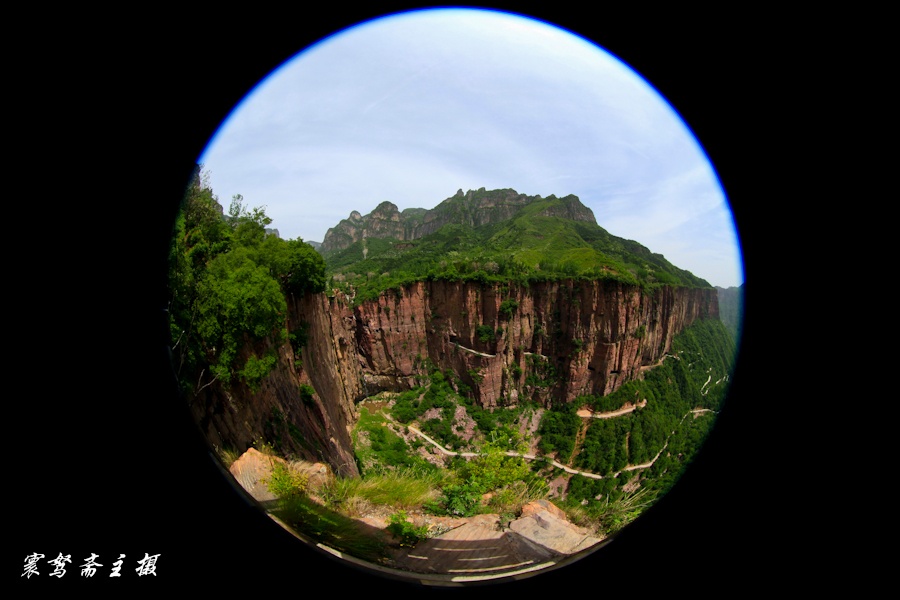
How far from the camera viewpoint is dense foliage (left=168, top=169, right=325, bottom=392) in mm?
4738

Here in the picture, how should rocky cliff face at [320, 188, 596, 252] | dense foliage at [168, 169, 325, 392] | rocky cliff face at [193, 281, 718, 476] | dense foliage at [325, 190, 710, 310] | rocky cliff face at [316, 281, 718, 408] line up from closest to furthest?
dense foliage at [168, 169, 325, 392], dense foliage at [325, 190, 710, 310], rocky cliff face at [193, 281, 718, 476], rocky cliff face at [316, 281, 718, 408], rocky cliff face at [320, 188, 596, 252]

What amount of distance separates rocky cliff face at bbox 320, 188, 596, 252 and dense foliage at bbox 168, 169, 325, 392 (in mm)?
24841

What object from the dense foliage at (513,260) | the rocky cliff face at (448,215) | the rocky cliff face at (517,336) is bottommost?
the rocky cliff face at (517,336)

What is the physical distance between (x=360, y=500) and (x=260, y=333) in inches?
172

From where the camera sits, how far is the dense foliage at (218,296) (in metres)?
4.74

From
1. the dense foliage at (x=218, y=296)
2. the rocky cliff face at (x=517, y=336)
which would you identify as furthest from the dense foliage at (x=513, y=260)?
the dense foliage at (x=218, y=296)

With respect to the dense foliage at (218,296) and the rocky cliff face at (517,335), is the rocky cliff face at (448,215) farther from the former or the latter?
the dense foliage at (218,296)

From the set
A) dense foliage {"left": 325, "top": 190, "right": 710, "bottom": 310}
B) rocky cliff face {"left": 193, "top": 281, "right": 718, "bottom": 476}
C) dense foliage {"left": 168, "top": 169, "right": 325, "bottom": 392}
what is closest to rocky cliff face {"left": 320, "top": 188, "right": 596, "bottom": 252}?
dense foliage {"left": 325, "top": 190, "right": 710, "bottom": 310}

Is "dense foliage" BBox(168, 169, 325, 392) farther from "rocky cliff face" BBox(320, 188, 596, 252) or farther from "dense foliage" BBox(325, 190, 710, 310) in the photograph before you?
"rocky cliff face" BBox(320, 188, 596, 252)

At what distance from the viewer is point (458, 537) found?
244 cm

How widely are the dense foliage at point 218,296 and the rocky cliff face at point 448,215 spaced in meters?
24.8

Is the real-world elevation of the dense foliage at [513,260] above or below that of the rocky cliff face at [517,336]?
above

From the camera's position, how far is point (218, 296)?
216 inches

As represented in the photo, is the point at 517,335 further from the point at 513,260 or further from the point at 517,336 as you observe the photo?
the point at 513,260
